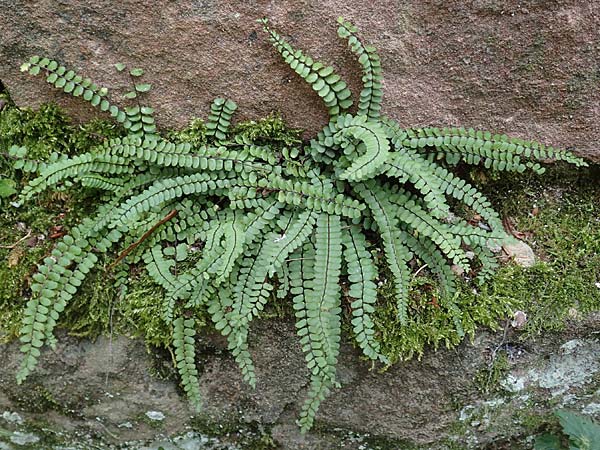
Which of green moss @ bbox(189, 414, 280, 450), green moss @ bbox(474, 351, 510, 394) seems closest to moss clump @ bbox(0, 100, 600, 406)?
green moss @ bbox(474, 351, 510, 394)

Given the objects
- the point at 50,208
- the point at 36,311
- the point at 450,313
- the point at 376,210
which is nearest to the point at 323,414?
the point at 450,313

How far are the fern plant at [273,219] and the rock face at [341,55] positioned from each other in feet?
0.39

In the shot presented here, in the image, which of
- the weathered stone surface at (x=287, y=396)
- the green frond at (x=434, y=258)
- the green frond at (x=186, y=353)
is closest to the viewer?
the green frond at (x=186, y=353)

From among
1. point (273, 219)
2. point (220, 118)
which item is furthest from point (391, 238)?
point (220, 118)

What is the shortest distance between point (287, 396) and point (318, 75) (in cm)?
199

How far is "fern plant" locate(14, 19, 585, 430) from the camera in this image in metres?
3.18

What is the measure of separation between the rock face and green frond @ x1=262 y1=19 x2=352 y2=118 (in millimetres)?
103

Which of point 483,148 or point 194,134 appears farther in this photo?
point 194,134

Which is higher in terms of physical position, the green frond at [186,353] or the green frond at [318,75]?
the green frond at [318,75]

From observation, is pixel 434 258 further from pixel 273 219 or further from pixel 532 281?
pixel 273 219

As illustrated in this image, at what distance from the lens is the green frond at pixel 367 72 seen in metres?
3.15

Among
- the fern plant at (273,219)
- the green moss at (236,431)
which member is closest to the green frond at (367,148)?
the fern plant at (273,219)

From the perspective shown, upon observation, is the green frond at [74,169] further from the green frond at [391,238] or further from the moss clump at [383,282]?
the green frond at [391,238]

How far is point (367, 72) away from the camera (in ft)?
10.5
